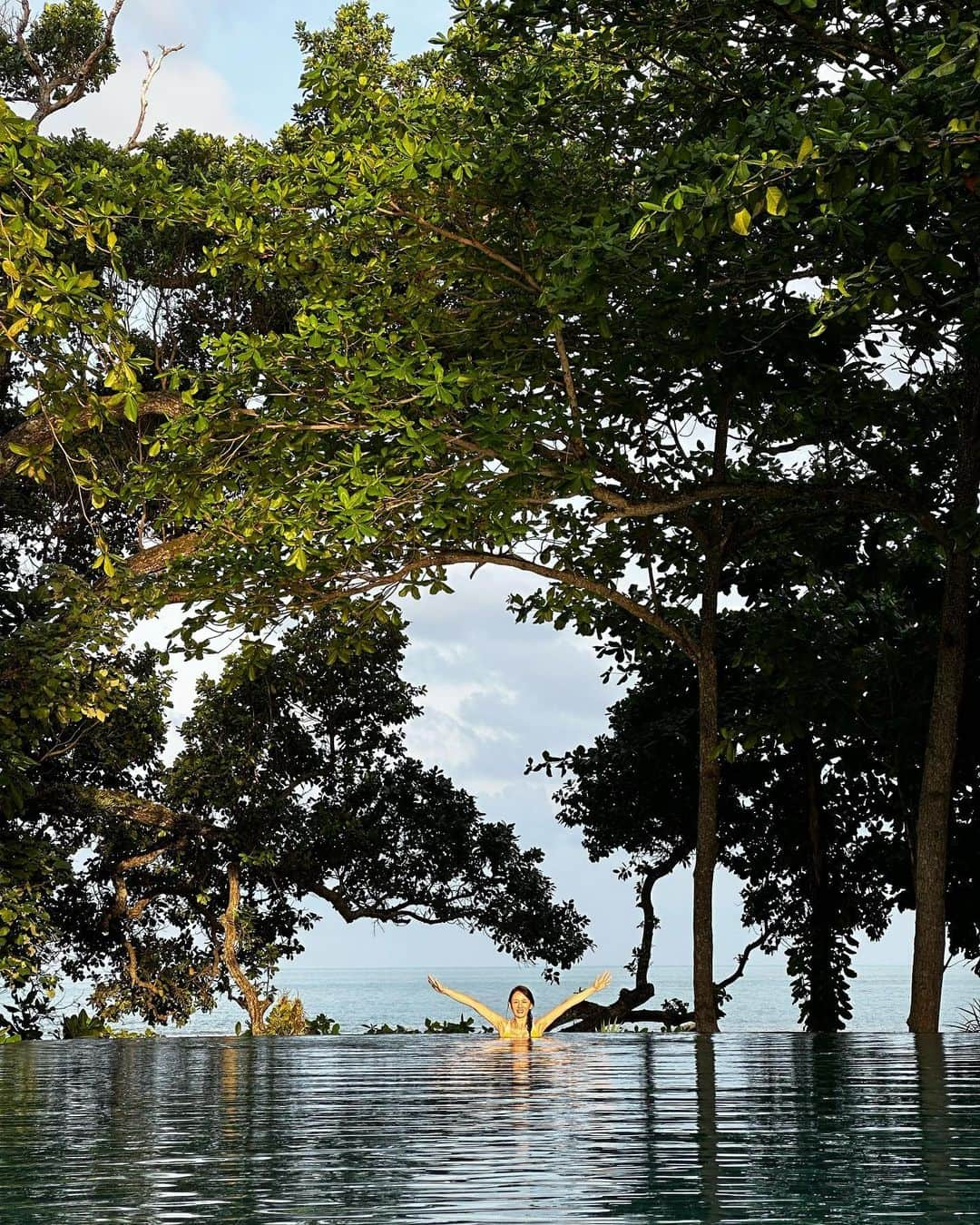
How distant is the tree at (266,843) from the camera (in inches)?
782

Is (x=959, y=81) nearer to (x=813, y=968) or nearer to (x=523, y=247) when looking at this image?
(x=523, y=247)

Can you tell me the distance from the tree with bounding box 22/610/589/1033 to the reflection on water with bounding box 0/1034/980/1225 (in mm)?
11115

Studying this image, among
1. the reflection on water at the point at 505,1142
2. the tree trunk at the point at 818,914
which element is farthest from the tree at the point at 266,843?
the reflection on water at the point at 505,1142

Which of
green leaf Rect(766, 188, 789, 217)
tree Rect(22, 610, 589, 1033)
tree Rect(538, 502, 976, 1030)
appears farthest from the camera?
tree Rect(22, 610, 589, 1033)

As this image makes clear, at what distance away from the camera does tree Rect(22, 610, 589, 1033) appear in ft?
65.2

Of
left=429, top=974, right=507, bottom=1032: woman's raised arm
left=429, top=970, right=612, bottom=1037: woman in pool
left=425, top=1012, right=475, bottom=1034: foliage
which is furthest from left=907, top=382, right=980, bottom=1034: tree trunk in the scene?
left=425, top=1012, right=475, bottom=1034: foliage

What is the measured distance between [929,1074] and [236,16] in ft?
61.1

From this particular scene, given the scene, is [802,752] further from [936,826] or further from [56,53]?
[56,53]

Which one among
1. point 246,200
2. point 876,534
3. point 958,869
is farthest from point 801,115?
point 958,869

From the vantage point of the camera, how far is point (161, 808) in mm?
19609

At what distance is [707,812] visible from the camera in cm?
1495

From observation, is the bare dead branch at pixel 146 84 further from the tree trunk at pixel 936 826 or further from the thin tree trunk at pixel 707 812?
the tree trunk at pixel 936 826

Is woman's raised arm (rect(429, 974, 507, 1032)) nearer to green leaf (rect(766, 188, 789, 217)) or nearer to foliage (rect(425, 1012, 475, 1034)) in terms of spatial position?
foliage (rect(425, 1012, 475, 1034))

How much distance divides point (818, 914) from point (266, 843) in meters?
7.46
